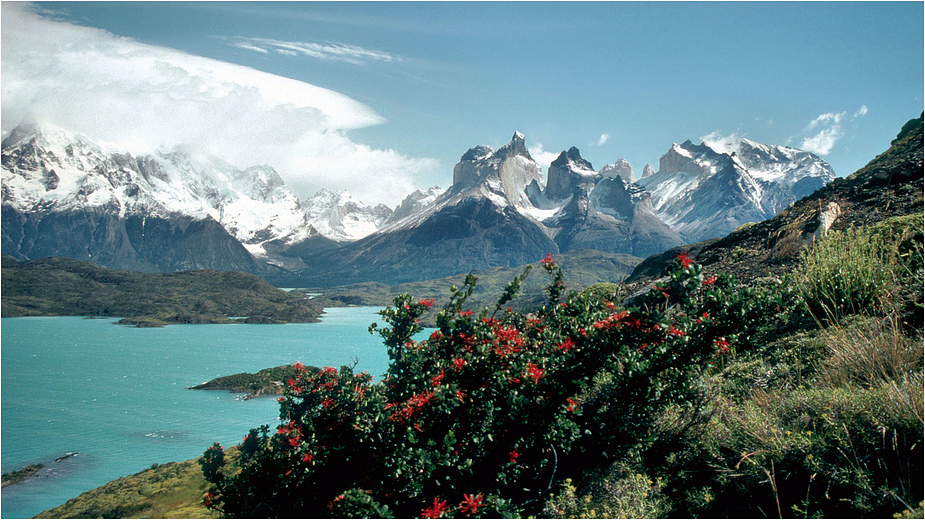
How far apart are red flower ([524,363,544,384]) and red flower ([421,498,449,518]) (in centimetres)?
162

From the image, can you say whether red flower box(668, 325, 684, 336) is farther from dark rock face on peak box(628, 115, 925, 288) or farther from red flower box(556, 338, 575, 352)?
dark rock face on peak box(628, 115, 925, 288)

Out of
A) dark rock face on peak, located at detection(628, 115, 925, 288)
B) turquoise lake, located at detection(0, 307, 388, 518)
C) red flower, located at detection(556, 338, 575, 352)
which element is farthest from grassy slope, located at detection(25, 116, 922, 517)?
turquoise lake, located at detection(0, 307, 388, 518)

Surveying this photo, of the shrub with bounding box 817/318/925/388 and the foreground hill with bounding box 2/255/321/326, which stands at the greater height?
the shrub with bounding box 817/318/925/388

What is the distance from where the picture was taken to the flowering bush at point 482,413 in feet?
17.9

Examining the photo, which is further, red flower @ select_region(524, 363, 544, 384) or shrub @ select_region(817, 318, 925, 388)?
red flower @ select_region(524, 363, 544, 384)

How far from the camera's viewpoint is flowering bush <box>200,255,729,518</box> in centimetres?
545

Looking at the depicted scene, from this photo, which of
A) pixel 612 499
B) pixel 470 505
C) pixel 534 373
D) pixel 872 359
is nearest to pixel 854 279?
pixel 872 359

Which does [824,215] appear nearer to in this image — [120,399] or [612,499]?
[612,499]

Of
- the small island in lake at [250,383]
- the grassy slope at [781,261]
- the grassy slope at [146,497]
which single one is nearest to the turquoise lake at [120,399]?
the small island in lake at [250,383]

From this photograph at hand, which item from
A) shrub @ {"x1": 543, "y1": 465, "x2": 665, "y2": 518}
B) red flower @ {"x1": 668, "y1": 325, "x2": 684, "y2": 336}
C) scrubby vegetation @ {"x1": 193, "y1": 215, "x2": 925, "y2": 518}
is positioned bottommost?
shrub @ {"x1": 543, "y1": 465, "x2": 665, "y2": 518}

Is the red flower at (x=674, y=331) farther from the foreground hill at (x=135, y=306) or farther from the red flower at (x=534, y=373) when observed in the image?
the foreground hill at (x=135, y=306)

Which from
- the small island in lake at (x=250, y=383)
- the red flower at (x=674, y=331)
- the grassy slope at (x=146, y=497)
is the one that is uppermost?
the red flower at (x=674, y=331)

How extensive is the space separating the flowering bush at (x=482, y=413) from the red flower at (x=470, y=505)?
0.07ft

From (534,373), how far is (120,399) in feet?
296
